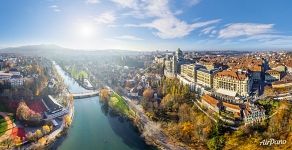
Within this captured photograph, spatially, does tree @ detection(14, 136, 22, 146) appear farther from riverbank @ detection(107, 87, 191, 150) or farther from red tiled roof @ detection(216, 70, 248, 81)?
red tiled roof @ detection(216, 70, 248, 81)

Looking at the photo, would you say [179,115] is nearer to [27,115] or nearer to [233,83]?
[233,83]

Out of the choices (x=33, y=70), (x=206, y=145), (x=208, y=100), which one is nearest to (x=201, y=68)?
(x=208, y=100)

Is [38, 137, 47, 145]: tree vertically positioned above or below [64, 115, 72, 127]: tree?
below

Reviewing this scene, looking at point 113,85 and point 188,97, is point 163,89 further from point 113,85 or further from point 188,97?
point 113,85

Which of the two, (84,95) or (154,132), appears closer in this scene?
(154,132)

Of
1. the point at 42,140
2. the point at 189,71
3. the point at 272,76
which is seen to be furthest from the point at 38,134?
the point at 272,76

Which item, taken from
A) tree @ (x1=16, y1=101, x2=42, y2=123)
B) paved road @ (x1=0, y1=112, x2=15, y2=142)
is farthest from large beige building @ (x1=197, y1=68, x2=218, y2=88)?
paved road @ (x1=0, y1=112, x2=15, y2=142)
